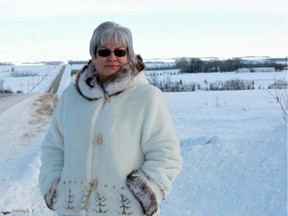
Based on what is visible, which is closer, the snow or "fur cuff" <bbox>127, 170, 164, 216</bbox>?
"fur cuff" <bbox>127, 170, 164, 216</bbox>

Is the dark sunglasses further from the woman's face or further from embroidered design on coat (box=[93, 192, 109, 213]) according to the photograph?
embroidered design on coat (box=[93, 192, 109, 213])

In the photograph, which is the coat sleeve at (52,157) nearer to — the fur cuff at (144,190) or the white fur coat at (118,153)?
the white fur coat at (118,153)

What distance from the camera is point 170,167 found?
227 centimetres

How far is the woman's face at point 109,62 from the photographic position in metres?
2.32

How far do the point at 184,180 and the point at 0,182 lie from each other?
2.86 m

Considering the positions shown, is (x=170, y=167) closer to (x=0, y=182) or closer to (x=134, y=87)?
(x=134, y=87)

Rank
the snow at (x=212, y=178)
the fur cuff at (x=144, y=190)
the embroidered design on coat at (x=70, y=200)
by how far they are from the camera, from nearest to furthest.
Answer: the fur cuff at (x=144, y=190), the embroidered design on coat at (x=70, y=200), the snow at (x=212, y=178)

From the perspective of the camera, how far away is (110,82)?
2.32 meters

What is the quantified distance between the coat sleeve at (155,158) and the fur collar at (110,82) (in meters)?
0.14

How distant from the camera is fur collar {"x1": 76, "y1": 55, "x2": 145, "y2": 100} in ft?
7.56

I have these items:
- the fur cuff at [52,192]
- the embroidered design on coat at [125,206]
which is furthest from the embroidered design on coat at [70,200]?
the embroidered design on coat at [125,206]

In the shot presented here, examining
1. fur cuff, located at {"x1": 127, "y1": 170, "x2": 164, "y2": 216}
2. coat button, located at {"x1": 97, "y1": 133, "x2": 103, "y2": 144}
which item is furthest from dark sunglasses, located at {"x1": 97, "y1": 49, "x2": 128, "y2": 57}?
fur cuff, located at {"x1": 127, "y1": 170, "x2": 164, "y2": 216}

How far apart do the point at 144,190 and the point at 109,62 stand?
2.16 feet

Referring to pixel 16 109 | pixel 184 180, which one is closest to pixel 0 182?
pixel 184 180
